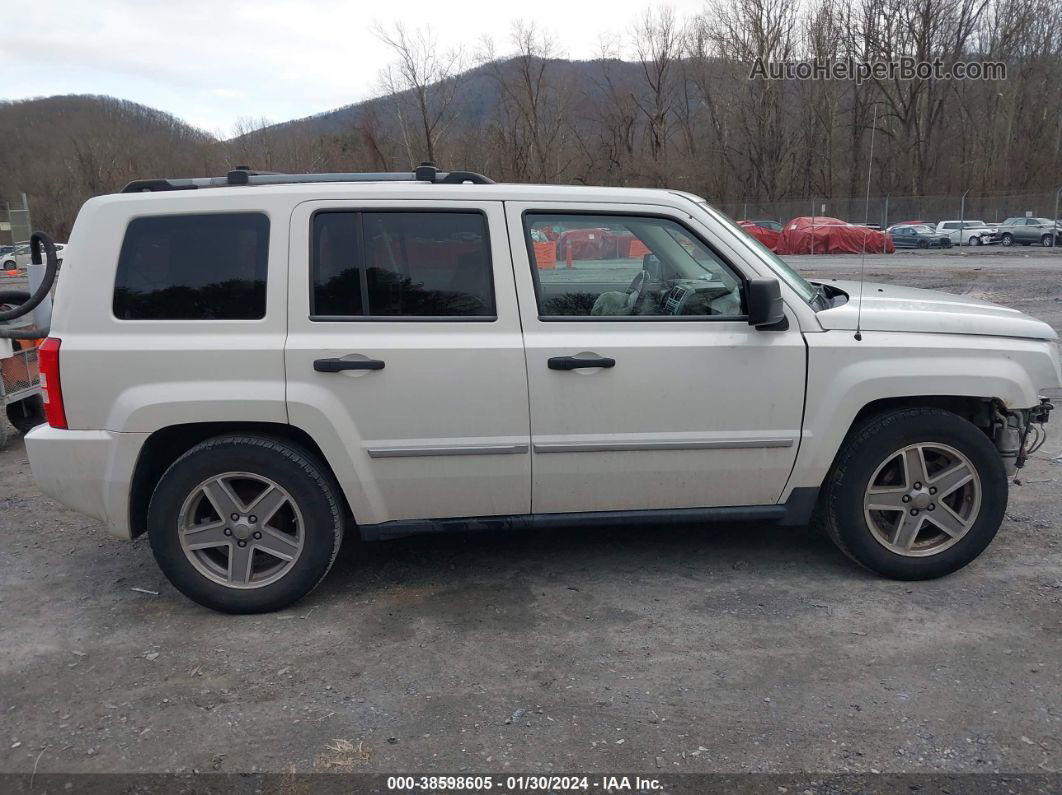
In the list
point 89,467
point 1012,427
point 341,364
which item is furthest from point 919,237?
point 89,467

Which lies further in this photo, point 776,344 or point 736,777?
point 776,344

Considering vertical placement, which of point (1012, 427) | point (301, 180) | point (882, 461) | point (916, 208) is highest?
point (916, 208)

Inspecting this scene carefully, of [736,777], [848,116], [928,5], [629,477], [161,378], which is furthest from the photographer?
[848,116]

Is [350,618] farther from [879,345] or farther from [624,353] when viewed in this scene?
[879,345]

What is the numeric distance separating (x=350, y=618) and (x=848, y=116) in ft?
205

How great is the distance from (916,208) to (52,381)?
5620 cm

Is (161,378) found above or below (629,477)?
above

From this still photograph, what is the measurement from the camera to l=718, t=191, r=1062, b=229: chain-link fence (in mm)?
49906

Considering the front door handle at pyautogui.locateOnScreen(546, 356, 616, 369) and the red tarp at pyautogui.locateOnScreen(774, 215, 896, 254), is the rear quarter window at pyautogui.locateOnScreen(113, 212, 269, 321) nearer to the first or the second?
the front door handle at pyautogui.locateOnScreen(546, 356, 616, 369)

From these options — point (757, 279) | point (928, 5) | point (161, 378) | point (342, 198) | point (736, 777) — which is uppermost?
point (928, 5)

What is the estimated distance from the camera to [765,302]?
3633 millimetres

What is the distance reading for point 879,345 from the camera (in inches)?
151

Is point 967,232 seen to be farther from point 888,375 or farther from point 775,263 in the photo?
point 888,375

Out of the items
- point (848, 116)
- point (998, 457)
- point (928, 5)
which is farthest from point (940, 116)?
point (998, 457)
